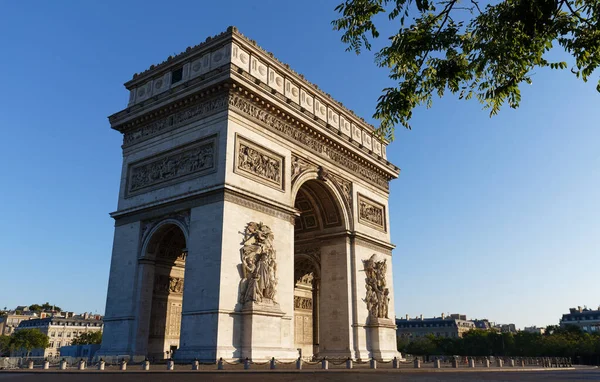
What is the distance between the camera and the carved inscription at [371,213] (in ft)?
99.2

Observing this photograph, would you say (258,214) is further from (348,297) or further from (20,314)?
(20,314)

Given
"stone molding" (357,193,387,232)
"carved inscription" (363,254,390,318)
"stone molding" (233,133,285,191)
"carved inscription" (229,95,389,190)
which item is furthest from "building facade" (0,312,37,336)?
"stone molding" (233,133,285,191)

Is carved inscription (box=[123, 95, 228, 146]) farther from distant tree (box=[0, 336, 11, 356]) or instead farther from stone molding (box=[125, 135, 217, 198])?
distant tree (box=[0, 336, 11, 356])

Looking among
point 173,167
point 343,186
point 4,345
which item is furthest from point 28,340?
point 343,186

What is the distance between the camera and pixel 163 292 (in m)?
24.3

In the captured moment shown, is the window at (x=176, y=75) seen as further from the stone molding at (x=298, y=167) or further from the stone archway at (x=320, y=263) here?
the stone archway at (x=320, y=263)

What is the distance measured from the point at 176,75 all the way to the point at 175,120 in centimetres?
259

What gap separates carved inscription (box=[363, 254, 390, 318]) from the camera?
1113 inches

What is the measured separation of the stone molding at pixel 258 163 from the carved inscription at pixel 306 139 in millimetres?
1394

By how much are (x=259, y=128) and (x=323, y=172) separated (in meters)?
5.24

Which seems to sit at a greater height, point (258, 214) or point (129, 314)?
point (258, 214)

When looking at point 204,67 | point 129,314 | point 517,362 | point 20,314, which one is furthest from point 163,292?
point 20,314

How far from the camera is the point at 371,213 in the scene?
31250 mm

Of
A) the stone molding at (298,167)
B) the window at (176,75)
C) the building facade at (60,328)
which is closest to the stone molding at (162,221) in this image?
the stone molding at (298,167)
